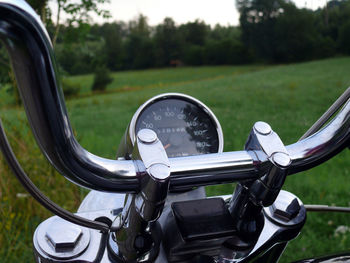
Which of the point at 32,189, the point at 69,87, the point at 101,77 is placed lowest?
the point at 101,77

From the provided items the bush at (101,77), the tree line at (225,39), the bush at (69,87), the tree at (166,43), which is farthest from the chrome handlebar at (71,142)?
the bush at (69,87)

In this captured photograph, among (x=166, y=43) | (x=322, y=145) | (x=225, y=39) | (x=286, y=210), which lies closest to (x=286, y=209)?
(x=286, y=210)

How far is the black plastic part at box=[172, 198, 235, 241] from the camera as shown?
→ 0.67 m

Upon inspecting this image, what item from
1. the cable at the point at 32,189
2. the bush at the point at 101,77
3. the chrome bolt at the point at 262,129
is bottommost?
the bush at the point at 101,77

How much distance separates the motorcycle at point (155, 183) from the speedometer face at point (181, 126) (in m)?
0.26

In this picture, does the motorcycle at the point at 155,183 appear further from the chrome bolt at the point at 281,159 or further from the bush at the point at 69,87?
the bush at the point at 69,87

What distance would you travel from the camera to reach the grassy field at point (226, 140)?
5.52ft

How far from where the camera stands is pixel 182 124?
1.16 meters

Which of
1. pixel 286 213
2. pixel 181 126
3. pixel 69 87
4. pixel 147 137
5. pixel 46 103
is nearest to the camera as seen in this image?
pixel 46 103

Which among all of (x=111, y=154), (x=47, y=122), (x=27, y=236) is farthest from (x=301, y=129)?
(x=27, y=236)

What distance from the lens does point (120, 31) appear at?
1.31 metres

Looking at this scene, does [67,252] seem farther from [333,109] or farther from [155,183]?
[333,109]

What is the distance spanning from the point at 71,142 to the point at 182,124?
66 cm

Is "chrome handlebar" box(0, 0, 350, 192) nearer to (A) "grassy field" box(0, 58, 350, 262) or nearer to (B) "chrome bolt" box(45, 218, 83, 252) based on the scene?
(B) "chrome bolt" box(45, 218, 83, 252)
